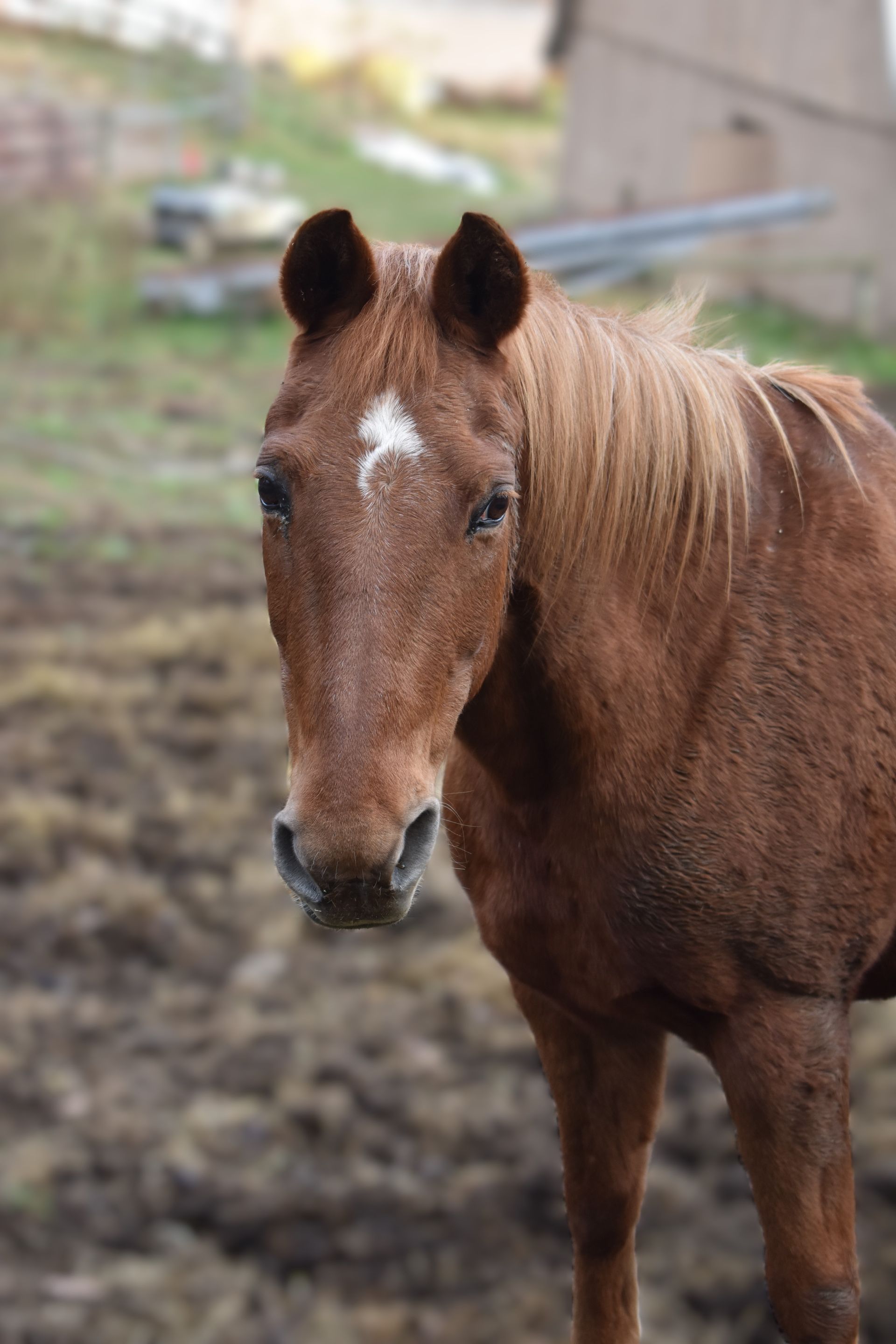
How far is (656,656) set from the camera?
2.18 m

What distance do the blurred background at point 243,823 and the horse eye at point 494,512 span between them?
2.83 ft

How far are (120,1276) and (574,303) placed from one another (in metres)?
4.08

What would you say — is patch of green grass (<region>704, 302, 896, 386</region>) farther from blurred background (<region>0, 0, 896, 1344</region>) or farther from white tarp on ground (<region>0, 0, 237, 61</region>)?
white tarp on ground (<region>0, 0, 237, 61</region>)

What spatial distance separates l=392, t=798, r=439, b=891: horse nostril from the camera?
1.81 m

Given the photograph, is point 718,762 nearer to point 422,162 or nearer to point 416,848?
point 416,848

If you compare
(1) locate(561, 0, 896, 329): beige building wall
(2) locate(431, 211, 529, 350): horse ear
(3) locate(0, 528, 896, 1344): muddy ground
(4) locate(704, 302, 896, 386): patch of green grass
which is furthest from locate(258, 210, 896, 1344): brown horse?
(1) locate(561, 0, 896, 329): beige building wall

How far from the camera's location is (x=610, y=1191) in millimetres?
2535

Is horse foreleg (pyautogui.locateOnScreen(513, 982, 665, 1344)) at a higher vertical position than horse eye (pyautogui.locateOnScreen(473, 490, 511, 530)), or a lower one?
lower

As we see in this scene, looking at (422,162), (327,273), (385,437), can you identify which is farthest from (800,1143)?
(422,162)

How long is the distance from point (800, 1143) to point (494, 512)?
Answer: 1027mm

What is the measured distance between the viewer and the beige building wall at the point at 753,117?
14188 millimetres

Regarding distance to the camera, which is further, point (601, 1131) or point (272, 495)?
point (601, 1131)

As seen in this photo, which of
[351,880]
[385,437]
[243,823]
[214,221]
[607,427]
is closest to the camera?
[351,880]

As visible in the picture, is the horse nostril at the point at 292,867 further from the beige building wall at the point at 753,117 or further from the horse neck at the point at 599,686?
the beige building wall at the point at 753,117
